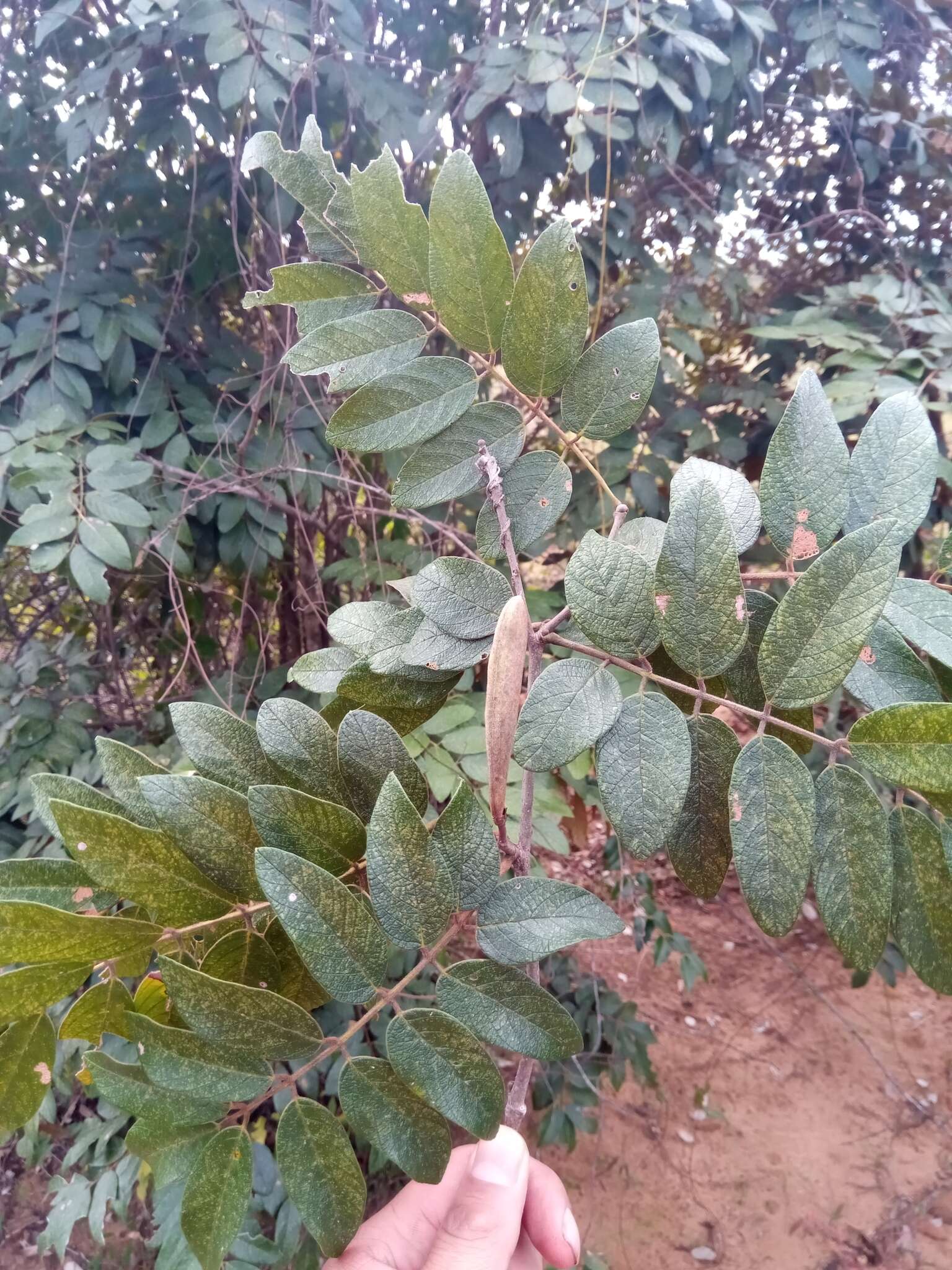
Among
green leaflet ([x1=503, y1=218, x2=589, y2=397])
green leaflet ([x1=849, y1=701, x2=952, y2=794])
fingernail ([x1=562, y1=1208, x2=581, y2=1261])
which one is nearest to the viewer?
green leaflet ([x1=849, y1=701, x2=952, y2=794])

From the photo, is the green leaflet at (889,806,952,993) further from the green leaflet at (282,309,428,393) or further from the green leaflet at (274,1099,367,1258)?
the green leaflet at (282,309,428,393)

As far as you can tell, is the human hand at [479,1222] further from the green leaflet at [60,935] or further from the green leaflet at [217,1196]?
the green leaflet at [60,935]

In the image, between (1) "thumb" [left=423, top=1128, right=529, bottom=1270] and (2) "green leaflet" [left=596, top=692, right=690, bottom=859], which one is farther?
(1) "thumb" [left=423, top=1128, right=529, bottom=1270]

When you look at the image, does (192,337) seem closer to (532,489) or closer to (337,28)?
(337,28)

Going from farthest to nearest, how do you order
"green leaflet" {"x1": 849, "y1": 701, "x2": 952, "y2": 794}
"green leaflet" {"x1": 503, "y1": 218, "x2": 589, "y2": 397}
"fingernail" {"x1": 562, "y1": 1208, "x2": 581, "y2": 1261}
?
"fingernail" {"x1": 562, "y1": 1208, "x2": 581, "y2": 1261}
"green leaflet" {"x1": 503, "y1": 218, "x2": 589, "y2": 397}
"green leaflet" {"x1": 849, "y1": 701, "x2": 952, "y2": 794}

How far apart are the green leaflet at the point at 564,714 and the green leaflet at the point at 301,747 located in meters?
0.12

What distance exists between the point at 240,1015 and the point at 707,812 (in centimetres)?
26

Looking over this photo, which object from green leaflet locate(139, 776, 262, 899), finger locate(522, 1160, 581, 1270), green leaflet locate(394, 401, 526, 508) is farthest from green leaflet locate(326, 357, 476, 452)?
finger locate(522, 1160, 581, 1270)

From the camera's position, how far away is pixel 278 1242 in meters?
0.97

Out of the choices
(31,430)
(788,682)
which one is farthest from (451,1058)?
(31,430)

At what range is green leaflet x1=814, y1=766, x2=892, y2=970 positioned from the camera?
368 mm

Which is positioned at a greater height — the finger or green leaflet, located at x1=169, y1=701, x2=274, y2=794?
green leaflet, located at x1=169, y1=701, x2=274, y2=794

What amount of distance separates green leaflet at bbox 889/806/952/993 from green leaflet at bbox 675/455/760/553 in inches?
6.8

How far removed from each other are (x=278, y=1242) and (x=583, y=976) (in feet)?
2.70
